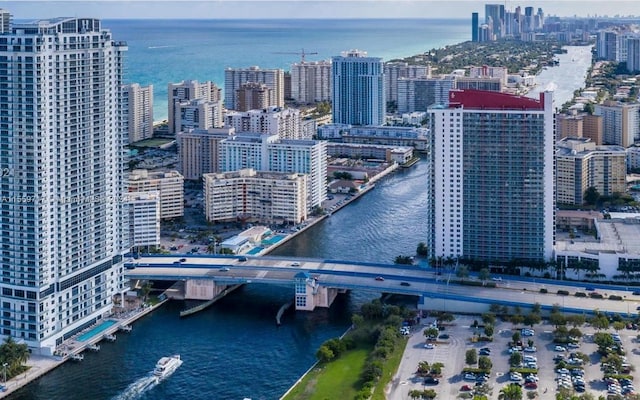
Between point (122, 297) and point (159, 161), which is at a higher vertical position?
point (159, 161)

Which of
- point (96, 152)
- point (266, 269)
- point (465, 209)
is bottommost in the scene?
point (266, 269)

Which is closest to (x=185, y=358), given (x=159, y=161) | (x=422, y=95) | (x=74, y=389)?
(x=74, y=389)

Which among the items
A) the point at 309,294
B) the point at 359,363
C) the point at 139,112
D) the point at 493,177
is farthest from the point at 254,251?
the point at 139,112

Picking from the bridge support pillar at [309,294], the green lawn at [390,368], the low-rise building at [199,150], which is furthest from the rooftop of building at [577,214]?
the low-rise building at [199,150]

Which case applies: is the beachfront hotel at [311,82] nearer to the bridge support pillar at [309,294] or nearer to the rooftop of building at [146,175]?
the rooftop of building at [146,175]

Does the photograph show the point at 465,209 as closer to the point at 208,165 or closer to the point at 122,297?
the point at 122,297

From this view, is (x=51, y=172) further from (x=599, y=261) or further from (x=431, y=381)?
(x=599, y=261)
